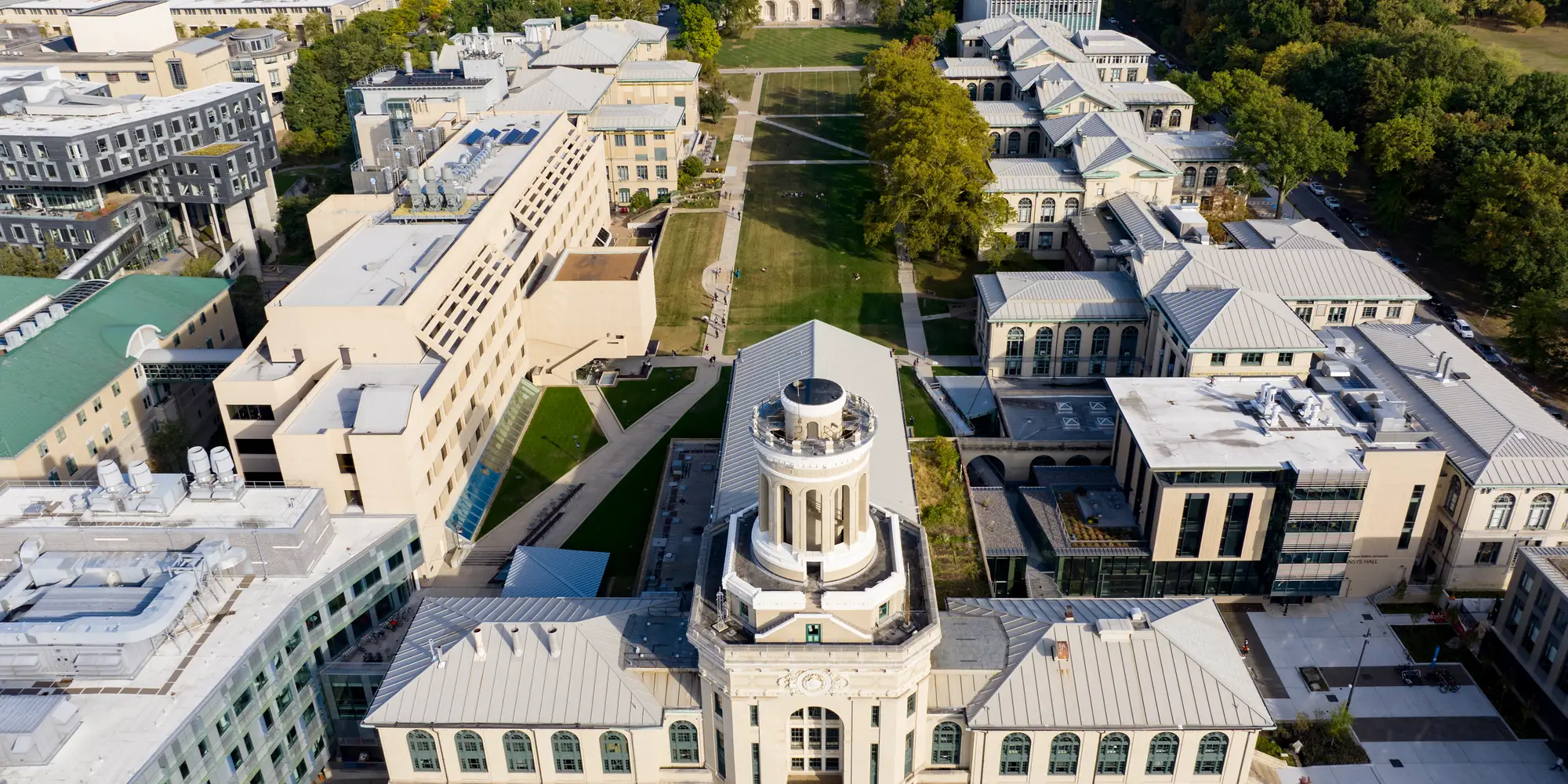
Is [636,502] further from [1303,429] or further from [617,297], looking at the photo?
[1303,429]

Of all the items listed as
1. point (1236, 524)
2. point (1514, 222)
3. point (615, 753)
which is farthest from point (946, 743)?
point (1514, 222)

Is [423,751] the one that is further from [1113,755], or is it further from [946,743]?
[1113,755]

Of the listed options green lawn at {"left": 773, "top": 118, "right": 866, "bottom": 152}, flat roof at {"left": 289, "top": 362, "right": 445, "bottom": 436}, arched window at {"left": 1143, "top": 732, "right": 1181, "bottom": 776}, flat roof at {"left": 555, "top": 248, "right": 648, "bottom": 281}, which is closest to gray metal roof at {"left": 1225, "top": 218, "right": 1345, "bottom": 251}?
flat roof at {"left": 555, "top": 248, "right": 648, "bottom": 281}

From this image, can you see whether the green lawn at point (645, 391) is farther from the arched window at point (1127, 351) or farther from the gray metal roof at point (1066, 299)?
the arched window at point (1127, 351)

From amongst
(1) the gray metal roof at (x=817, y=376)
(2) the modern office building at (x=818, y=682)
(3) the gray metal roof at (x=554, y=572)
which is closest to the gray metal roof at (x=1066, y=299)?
(1) the gray metal roof at (x=817, y=376)

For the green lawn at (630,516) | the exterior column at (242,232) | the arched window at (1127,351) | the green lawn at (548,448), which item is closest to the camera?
the green lawn at (630,516)

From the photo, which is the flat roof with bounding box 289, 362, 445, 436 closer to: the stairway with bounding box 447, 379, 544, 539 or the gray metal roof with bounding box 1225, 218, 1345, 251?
the stairway with bounding box 447, 379, 544, 539

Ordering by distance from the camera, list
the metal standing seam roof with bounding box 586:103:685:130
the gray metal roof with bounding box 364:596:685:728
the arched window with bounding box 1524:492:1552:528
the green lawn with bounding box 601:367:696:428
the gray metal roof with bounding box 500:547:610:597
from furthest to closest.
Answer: the metal standing seam roof with bounding box 586:103:685:130, the green lawn with bounding box 601:367:696:428, the arched window with bounding box 1524:492:1552:528, the gray metal roof with bounding box 500:547:610:597, the gray metal roof with bounding box 364:596:685:728
